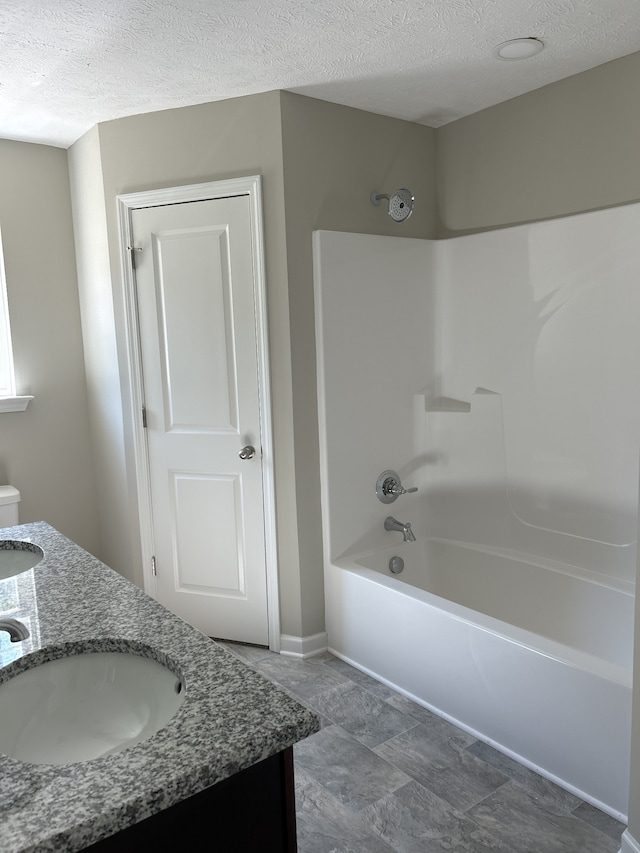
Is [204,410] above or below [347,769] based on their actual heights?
above

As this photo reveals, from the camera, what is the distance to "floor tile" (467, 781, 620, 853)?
6.21 feet

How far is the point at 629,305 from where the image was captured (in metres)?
2.60

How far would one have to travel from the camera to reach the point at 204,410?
122 inches

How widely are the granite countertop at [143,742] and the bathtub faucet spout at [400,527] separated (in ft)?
6.01

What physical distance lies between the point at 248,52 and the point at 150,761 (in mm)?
2302

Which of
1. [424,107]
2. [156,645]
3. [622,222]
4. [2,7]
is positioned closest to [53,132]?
[2,7]

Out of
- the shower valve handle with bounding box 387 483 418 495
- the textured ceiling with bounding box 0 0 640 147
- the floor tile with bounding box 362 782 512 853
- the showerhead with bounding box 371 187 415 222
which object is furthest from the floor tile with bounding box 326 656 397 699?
the textured ceiling with bounding box 0 0 640 147

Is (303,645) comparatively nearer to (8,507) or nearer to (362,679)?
(362,679)

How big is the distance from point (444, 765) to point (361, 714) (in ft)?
1.37

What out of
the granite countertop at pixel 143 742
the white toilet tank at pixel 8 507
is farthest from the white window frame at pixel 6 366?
the granite countertop at pixel 143 742

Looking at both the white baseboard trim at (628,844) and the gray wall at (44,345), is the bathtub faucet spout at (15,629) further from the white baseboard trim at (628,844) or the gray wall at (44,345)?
the gray wall at (44,345)

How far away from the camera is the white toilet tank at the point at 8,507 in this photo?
3225 millimetres

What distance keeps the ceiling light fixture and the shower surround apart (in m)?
0.67

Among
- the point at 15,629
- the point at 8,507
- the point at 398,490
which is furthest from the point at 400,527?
the point at 15,629
